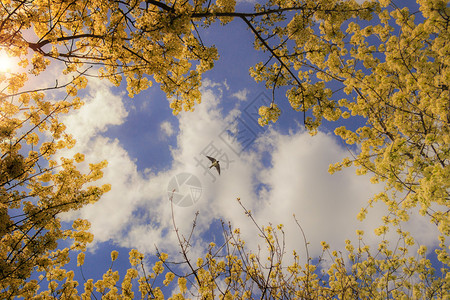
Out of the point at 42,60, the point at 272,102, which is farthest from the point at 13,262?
the point at 272,102

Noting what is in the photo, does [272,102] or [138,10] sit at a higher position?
[138,10]

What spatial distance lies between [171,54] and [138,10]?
855 millimetres

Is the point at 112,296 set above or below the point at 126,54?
below

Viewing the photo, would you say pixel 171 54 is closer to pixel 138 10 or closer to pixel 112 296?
pixel 138 10

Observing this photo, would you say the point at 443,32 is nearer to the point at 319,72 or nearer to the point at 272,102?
the point at 319,72

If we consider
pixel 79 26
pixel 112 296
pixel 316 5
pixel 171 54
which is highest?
pixel 79 26

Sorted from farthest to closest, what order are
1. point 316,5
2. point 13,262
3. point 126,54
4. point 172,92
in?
point 172,92, point 126,54, point 316,5, point 13,262

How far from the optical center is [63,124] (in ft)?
15.8

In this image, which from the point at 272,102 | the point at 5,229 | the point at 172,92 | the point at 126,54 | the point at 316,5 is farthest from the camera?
the point at 172,92

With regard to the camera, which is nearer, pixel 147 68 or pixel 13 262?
pixel 13 262

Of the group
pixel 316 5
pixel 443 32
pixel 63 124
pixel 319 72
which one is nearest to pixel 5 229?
pixel 63 124

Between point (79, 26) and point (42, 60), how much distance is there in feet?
3.20

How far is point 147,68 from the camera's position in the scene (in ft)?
15.1

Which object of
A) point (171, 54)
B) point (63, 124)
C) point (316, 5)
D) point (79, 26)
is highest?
point (79, 26)
